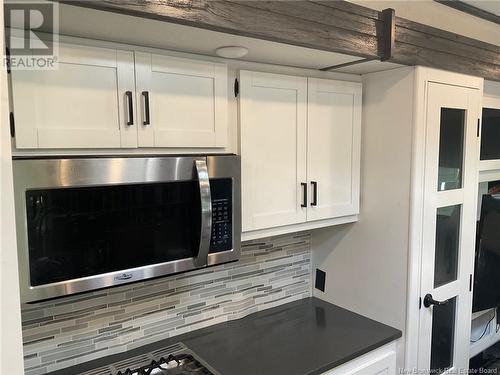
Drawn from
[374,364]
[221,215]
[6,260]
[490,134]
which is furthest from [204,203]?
[490,134]

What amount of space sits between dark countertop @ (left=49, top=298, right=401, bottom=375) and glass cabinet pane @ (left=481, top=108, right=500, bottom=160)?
1287 millimetres

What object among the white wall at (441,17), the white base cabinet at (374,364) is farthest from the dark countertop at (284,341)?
the white wall at (441,17)

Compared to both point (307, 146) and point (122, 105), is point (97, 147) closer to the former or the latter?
point (122, 105)

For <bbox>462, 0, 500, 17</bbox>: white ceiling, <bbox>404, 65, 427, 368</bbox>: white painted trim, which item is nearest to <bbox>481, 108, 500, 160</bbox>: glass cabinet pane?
<bbox>462, 0, 500, 17</bbox>: white ceiling

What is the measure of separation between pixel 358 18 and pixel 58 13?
1.04 m

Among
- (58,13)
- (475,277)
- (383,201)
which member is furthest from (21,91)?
(475,277)

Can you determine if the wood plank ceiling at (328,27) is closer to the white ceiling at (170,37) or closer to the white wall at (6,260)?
the white ceiling at (170,37)

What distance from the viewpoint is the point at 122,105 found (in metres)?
1.26

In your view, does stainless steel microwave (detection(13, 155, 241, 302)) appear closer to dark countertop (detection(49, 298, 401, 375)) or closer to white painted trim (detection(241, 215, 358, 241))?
white painted trim (detection(241, 215, 358, 241))

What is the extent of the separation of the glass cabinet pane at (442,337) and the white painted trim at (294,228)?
63 cm

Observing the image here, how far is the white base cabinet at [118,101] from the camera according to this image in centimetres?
112

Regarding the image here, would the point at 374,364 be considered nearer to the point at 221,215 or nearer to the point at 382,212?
the point at 382,212

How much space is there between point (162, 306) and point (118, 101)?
3.19 ft

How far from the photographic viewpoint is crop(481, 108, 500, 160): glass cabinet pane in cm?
232
